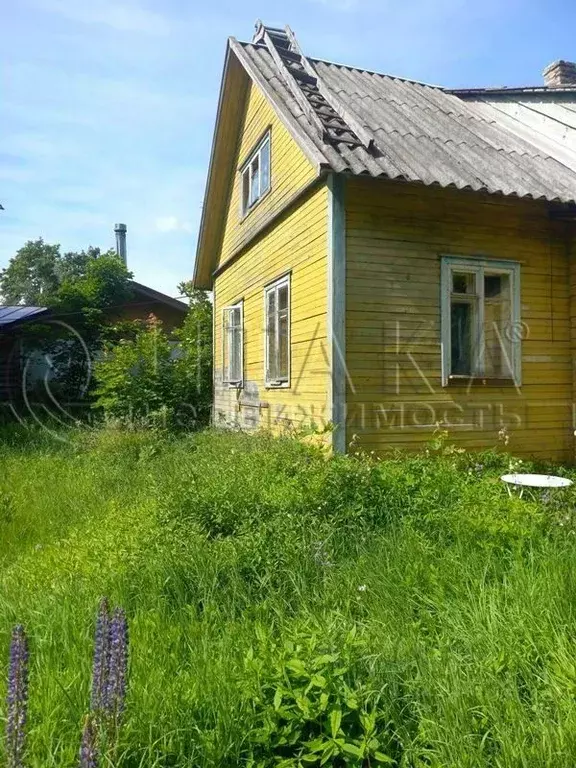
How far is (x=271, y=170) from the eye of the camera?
9.09 metres

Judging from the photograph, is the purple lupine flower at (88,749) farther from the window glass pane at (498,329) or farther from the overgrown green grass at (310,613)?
the window glass pane at (498,329)

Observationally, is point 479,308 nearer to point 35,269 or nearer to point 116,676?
point 116,676

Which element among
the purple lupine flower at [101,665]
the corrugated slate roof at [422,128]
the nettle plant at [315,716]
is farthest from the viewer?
the corrugated slate roof at [422,128]

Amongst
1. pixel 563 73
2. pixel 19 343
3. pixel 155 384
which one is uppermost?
pixel 563 73

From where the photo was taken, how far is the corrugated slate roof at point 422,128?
21.1 ft

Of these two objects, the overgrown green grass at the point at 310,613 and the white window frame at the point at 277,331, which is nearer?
the overgrown green grass at the point at 310,613

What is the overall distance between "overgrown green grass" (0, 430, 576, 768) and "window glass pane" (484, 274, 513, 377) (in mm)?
2034

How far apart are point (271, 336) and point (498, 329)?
3.46m

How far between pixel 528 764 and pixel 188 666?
53.1 inches

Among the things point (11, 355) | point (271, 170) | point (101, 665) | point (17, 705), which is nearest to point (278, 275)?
point (271, 170)

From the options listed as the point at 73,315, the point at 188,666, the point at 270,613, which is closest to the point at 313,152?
the point at 270,613

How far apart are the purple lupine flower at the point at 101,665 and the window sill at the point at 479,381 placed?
5778mm

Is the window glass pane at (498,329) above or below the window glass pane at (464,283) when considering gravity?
below

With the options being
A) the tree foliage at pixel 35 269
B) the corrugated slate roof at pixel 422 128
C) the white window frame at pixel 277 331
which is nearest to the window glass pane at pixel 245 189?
the corrugated slate roof at pixel 422 128
